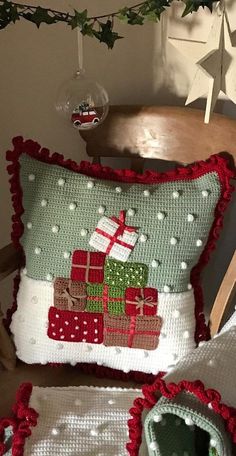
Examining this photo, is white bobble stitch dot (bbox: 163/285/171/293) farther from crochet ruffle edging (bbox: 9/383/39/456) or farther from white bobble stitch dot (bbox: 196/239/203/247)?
crochet ruffle edging (bbox: 9/383/39/456)

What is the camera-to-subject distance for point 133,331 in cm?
99

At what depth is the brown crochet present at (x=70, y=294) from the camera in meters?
0.98

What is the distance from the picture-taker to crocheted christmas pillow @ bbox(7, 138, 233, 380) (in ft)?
3.17

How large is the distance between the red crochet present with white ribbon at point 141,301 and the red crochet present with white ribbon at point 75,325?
0.05m

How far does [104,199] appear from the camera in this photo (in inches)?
38.3

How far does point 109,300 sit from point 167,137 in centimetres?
30

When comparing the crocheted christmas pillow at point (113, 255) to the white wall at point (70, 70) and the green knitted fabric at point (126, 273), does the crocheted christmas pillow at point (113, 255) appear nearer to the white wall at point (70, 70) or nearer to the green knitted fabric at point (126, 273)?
the green knitted fabric at point (126, 273)

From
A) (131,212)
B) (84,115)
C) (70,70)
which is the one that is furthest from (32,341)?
(70,70)

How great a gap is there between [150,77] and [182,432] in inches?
26.9

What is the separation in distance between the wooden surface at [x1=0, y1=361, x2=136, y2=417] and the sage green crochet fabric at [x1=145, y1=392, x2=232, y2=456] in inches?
9.3

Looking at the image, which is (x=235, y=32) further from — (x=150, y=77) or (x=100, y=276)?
(x=100, y=276)

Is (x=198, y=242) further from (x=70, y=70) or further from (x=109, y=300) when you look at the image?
(x=70, y=70)

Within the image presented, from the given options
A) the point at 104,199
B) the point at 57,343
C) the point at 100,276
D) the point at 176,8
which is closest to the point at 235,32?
the point at 176,8

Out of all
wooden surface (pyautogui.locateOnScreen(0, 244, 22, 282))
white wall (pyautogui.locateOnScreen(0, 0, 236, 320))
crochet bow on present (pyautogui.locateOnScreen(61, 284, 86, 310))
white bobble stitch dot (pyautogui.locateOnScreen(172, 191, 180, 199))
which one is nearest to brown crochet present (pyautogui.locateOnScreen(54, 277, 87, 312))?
crochet bow on present (pyautogui.locateOnScreen(61, 284, 86, 310))
